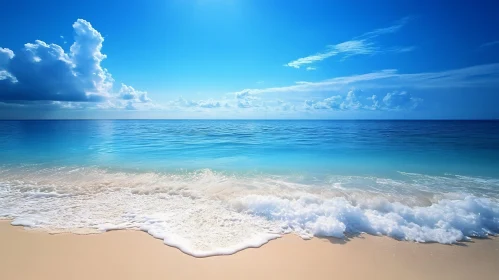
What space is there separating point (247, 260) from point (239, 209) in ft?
7.14

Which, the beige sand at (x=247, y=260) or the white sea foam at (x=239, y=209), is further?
the white sea foam at (x=239, y=209)

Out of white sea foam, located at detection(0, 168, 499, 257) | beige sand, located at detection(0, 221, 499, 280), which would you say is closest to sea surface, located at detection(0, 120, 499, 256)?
white sea foam, located at detection(0, 168, 499, 257)

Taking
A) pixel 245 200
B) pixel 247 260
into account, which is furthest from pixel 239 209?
pixel 247 260

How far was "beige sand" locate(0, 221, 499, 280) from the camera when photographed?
12.4ft

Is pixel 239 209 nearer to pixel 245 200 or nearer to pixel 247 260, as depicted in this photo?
pixel 245 200

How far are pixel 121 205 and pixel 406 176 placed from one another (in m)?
12.1

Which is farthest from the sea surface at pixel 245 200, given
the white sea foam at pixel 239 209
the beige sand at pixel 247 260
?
the beige sand at pixel 247 260

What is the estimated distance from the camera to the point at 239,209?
6.26 m

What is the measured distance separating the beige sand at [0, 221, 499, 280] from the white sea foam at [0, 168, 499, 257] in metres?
0.26

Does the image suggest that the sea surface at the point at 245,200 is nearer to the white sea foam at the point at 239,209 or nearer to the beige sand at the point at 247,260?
the white sea foam at the point at 239,209

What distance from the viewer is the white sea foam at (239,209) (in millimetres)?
5047

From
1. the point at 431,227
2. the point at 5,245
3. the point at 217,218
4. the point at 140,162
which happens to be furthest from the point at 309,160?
the point at 5,245

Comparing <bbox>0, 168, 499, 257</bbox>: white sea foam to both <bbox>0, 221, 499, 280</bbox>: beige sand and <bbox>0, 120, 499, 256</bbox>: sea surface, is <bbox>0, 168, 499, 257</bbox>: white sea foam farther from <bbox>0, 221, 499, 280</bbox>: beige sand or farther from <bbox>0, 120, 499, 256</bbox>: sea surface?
<bbox>0, 221, 499, 280</bbox>: beige sand

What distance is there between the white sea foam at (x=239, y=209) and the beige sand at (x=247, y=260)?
0.87 ft
